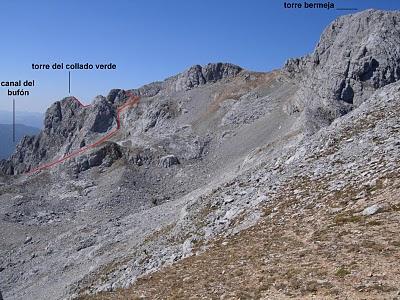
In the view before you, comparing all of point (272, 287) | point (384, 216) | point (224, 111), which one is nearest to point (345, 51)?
point (224, 111)

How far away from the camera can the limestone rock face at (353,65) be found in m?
66.4

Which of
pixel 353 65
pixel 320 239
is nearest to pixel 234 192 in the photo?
pixel 320 239

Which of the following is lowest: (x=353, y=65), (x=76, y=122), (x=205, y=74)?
(x=76, y=122)

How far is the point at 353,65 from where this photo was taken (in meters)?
69.1

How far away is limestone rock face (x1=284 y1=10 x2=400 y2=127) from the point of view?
66.4m

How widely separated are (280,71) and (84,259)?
74566 millimetres

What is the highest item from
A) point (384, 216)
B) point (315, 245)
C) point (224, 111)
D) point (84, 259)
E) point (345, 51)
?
point (345, 51)

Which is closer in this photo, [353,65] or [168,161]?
[353,65]

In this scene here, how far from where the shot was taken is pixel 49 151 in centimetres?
14625

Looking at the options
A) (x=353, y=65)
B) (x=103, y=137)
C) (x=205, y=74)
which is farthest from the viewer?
(x=205, y=74)

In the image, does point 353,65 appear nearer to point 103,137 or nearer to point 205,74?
point 205,74

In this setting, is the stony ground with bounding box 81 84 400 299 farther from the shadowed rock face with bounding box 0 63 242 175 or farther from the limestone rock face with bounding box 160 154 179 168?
the shadowed rock face with bounding box 0 63 242 175

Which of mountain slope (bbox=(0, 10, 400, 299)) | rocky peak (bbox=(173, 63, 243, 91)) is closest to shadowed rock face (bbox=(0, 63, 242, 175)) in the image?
rocky peak (bbox=(173, 63, 243, 91))

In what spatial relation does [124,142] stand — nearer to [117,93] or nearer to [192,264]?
[117,93]
